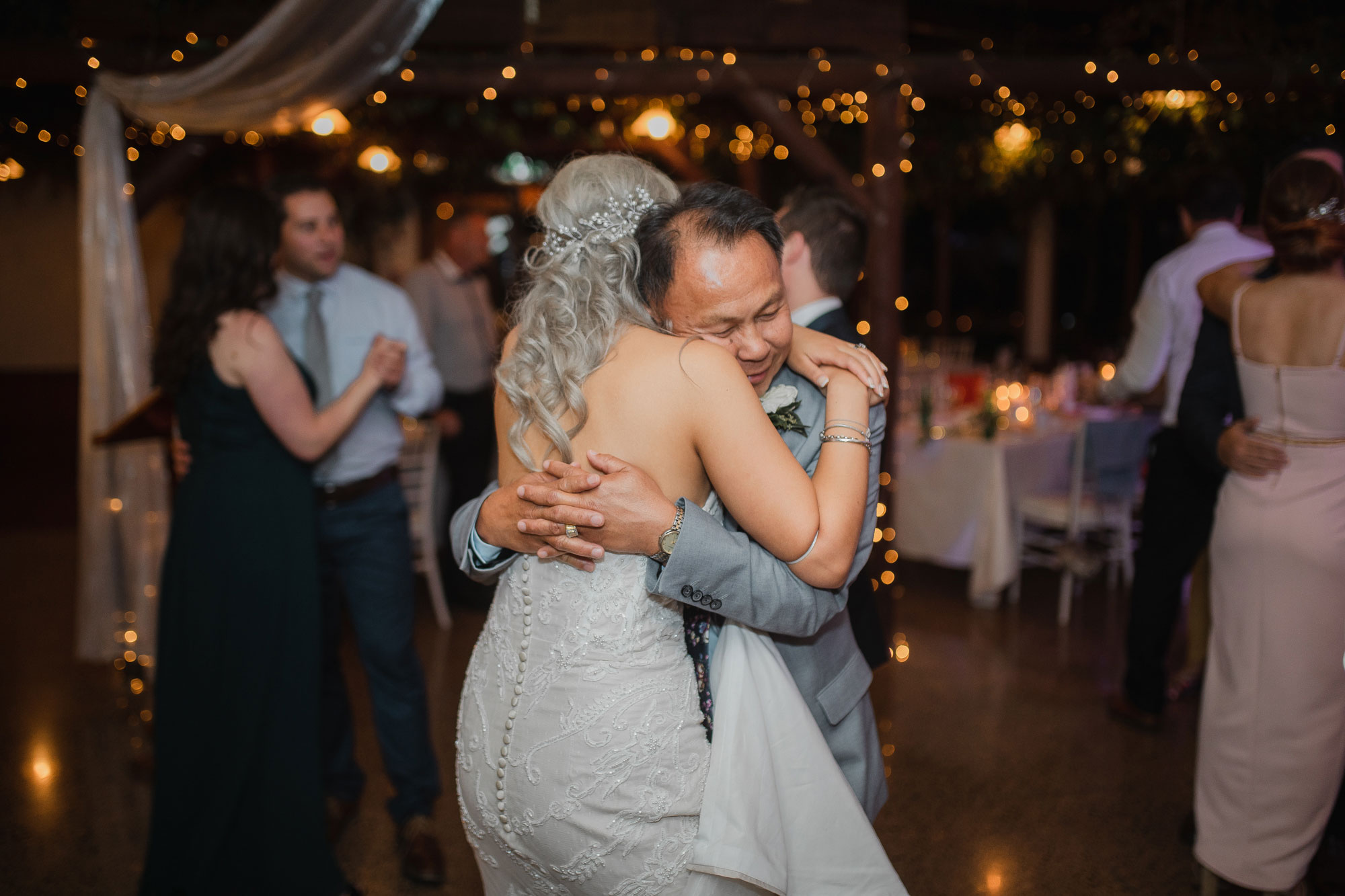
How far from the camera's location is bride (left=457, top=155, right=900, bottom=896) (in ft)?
4.34

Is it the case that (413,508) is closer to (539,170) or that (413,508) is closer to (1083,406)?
(1083,406)

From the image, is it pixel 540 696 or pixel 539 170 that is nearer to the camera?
pixel 540 696

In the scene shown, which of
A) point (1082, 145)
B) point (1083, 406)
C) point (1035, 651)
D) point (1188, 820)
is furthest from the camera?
point (1082, 145)

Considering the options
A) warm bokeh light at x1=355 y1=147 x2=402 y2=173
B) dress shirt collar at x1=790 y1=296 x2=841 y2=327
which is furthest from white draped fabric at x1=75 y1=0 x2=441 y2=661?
warm bokeh light at x1=355 y1=147 x2=402 y2=173

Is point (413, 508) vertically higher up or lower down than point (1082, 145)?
lower down

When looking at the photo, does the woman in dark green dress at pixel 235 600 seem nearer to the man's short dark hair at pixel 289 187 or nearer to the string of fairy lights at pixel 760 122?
the man's short dark hair at pixel 289 187

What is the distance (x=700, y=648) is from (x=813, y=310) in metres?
0.95

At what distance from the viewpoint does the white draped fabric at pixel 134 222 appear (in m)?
3.37

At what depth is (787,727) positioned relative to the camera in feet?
4.70

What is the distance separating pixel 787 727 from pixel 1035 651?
3258 mm

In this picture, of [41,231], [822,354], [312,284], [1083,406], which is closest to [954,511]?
[1083,406]

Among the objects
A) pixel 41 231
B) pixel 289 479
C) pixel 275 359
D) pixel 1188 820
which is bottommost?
pixel 1188 820

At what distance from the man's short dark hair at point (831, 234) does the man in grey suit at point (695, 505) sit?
2.38 ft

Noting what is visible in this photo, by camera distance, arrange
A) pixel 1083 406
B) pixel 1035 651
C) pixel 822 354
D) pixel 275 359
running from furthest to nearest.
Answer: pixel 1083 406
pixel 1035 651
pixel 275 359
pixel 822 354
